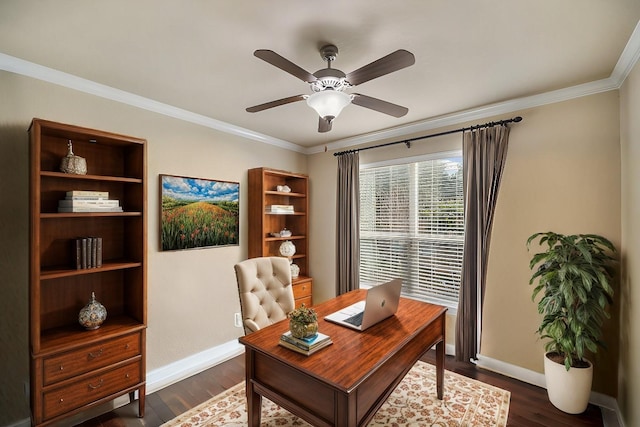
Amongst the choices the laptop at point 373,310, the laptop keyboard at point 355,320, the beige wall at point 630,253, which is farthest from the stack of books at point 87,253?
the beige wall at point 630,253

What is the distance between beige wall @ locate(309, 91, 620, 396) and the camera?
2338mm

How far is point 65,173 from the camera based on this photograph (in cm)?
204

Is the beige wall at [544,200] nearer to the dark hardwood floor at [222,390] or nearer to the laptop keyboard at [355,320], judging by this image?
the dark hardwood floor at [222,390]

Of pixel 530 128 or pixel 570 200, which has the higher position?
pixel 530 128

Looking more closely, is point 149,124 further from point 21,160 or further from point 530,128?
point 530,128

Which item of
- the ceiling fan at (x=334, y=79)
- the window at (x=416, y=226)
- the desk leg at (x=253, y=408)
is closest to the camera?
the ceiling fan at (x=334, y=79)

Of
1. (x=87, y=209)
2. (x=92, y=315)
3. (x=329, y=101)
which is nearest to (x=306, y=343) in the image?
(x=329, y=101)

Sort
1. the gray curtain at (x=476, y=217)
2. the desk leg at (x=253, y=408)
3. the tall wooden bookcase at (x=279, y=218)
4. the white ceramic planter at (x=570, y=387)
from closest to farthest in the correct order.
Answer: the desk leg at (x=253, y=408), the white ceramic planter at (x=570, y=387), the gray curtain at (x=476, y=217), the tall wooden bookcase at (x=279, y=218)

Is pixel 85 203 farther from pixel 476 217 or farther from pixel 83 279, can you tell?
pixel 476 217

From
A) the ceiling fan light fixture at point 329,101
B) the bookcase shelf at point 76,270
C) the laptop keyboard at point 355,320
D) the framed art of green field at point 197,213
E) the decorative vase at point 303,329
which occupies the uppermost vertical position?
the ceiling fan light fixture at point 329,101

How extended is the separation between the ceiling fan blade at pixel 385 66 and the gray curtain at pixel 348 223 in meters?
2.23

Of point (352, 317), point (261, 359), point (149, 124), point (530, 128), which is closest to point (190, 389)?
point (261, 359)

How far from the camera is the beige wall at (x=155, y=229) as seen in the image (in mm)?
2031

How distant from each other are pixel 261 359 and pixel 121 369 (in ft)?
4.32
